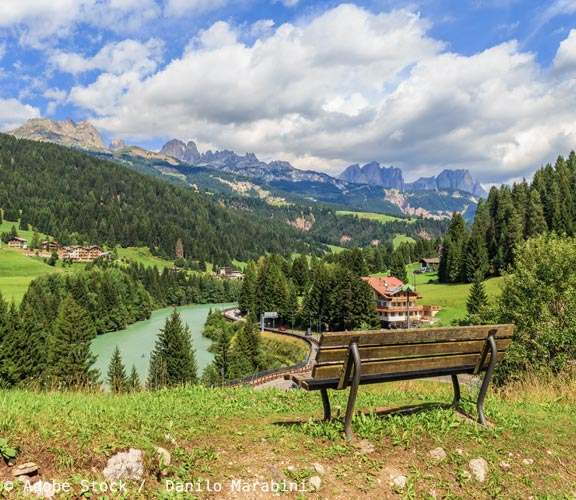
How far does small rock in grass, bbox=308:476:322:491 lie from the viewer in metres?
5.11

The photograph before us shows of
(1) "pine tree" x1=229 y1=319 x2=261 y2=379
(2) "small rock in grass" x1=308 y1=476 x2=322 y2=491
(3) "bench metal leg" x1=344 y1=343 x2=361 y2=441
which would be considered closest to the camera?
(2) "small rock in grass" x1=308 y1=476 x2=322 y2=491

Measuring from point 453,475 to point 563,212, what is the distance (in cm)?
10065

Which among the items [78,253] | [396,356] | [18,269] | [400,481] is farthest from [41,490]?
[78,253]

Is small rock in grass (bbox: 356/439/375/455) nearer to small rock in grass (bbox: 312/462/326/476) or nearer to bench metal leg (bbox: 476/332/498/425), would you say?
small rock in grass (bbox: 312/462/326/476)

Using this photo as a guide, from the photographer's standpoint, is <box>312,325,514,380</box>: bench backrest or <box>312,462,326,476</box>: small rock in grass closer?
Answer: <box>312,462,326,476</box>: small rock in grass

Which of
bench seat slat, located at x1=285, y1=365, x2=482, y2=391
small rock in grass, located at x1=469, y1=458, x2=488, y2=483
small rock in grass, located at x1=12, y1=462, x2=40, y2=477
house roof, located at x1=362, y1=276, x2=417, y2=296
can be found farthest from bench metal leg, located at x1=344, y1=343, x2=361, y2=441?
house roof, located at x1=362, y1=276, x2=417, y2=296

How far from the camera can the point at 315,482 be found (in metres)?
5.17

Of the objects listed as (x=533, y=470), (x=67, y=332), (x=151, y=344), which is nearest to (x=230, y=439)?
(x=533, y=470)

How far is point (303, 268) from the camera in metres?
128

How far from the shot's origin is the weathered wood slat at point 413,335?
621cm

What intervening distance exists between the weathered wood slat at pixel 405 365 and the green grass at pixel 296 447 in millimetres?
853

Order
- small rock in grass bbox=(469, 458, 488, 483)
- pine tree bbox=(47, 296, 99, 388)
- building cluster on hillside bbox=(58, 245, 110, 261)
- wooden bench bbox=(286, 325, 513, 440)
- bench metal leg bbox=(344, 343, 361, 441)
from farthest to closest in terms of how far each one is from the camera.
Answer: building cluster on hillside bbox=(58, 245, 110, 261) → pine tree bbox=(47, 296, 99, 388) → wooden bench bbox=(286, 325, 513, 440) → bench metal leg bbox=(344, 343, 361, 441) → small rock in grass bbox=(469, 458, 488, 483)

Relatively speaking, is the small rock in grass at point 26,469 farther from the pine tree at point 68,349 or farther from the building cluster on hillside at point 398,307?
the building cluster on hillside at point 398,307

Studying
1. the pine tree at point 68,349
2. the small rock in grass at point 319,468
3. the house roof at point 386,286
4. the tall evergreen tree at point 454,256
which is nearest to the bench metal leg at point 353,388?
the small rock in grass at point 319,468
